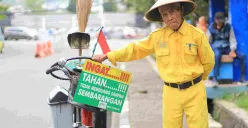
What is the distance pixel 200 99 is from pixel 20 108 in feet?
16.1

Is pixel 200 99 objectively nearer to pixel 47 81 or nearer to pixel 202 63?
pixel 202 63

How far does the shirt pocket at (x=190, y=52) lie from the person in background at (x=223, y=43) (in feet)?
13.6

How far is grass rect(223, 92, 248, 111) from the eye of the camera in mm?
5688

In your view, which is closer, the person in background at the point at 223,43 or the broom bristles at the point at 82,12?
the broom bristles at the point at 82,12

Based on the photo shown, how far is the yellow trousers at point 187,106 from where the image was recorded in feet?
12.3

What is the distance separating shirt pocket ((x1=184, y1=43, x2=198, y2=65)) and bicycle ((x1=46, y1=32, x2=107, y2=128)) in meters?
0.81

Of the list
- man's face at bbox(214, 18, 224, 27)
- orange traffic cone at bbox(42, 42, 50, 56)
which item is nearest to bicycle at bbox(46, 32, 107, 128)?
man's face at bbox(214, 18, 224, 27)

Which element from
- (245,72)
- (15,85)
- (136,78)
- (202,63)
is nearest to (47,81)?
(15,85)

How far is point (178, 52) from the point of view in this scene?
3711mm

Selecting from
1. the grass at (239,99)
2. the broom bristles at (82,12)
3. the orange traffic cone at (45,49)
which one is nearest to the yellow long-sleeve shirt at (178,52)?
the broom bristles at (82,12)

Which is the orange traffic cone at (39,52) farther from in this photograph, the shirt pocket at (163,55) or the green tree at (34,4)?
the green tree at (34,4)

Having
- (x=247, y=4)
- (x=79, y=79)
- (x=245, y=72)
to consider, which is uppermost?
(x=247, y=4)

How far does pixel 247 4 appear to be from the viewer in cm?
813

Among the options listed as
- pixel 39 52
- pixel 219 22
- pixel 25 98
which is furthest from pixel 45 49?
pixel 219 22
